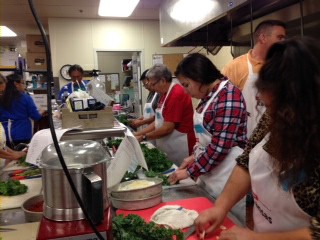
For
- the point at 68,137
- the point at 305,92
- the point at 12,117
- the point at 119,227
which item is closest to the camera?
the point at 305,92

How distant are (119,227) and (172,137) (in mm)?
1860

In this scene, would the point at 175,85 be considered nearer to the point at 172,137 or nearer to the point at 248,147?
the point at 172,137

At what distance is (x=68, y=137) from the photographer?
1.43 m

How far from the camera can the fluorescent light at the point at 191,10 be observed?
95.8 inches

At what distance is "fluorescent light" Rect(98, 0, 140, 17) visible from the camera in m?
4.61

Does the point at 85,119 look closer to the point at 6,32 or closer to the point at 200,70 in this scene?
the point at 200,70

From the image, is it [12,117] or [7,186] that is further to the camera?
[12,117]

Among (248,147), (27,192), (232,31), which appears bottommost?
(27,192)

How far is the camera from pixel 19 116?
4098 millimetres

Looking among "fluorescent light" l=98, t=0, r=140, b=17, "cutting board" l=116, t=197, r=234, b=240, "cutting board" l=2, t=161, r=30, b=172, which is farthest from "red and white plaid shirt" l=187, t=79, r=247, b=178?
"fluorescent light" l=98, t=0, r=140, b=17

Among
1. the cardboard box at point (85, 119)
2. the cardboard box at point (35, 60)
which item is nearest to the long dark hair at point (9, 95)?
the cardboard box at point (35, 60)

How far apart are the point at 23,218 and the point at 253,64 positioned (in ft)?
6.58

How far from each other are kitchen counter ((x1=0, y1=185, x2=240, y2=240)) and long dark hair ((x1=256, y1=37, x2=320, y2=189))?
1.73 feet

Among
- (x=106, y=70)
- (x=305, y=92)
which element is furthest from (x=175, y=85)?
(x=106, y=70)
